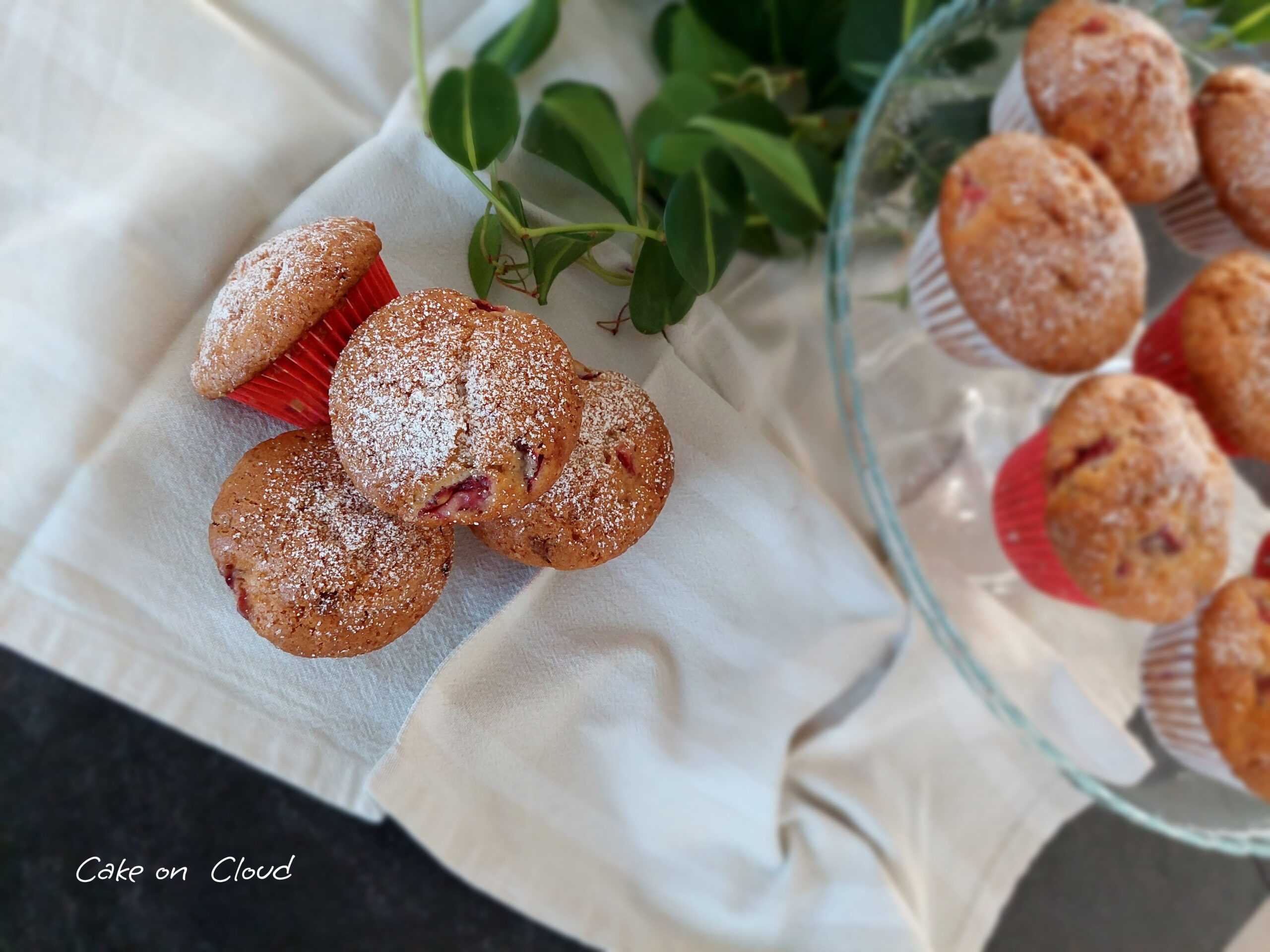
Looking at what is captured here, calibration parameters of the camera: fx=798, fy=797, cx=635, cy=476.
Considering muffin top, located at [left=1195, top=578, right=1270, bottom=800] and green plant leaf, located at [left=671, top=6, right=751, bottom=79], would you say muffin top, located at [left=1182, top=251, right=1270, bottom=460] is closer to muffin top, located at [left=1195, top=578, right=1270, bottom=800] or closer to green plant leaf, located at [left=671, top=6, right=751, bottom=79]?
muffin top, located at [left=1195, top=578, right=1270, bottom=800]

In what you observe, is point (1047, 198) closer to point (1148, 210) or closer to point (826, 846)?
point (1148, 210)

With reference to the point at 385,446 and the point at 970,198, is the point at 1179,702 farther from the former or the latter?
the point at 385,446

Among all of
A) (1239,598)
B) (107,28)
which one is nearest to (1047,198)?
(1239,598)

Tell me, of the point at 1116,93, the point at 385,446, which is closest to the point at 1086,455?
the point at 1116,93

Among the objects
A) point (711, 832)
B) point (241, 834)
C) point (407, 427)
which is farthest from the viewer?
point (241, 834)

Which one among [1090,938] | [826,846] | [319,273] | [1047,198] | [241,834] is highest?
[319,273]

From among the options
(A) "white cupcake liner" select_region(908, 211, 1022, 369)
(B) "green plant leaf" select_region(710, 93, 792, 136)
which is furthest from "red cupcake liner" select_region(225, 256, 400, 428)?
(A) "white cupcake liner" select_region(908, 211, 1022, 369)

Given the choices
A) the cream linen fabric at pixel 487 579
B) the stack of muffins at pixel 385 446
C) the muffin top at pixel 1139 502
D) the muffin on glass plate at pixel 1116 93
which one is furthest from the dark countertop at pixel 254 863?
the muffin on glass plate at pixel 1116 93
